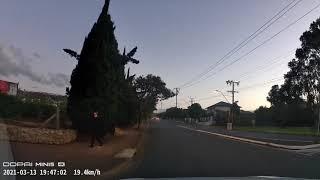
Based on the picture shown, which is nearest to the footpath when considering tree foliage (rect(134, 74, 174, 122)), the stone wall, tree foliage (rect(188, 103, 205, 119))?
the stone wall

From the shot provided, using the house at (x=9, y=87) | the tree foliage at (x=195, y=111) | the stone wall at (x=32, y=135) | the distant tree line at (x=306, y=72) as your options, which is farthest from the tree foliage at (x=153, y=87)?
the stone wall at (x=32, y=135)

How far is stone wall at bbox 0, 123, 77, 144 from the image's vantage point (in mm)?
19916

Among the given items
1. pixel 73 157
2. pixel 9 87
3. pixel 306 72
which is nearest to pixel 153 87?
pixel 306 72

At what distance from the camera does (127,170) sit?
16.5 m

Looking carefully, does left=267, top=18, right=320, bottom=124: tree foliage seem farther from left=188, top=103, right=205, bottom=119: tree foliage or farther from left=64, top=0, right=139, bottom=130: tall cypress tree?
left=188, top=103, right=205, bottom=119: tree foliage

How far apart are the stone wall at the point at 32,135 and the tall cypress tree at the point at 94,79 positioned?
2.55m

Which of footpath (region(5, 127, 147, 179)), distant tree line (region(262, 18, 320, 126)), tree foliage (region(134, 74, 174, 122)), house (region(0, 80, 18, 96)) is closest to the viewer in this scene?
footpath (region(5, 127, 147, 179))

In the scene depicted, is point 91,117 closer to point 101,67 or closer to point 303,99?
point 101,67

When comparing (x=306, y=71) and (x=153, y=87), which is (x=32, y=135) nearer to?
(x=306, y=71)

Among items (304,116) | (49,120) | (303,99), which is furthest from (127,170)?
(304,116)

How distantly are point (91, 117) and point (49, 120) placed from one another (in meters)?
1.99

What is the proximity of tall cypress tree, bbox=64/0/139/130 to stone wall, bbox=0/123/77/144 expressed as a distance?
100 inches

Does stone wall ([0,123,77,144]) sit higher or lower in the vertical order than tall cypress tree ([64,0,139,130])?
lower

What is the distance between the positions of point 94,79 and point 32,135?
5750 millimetres
